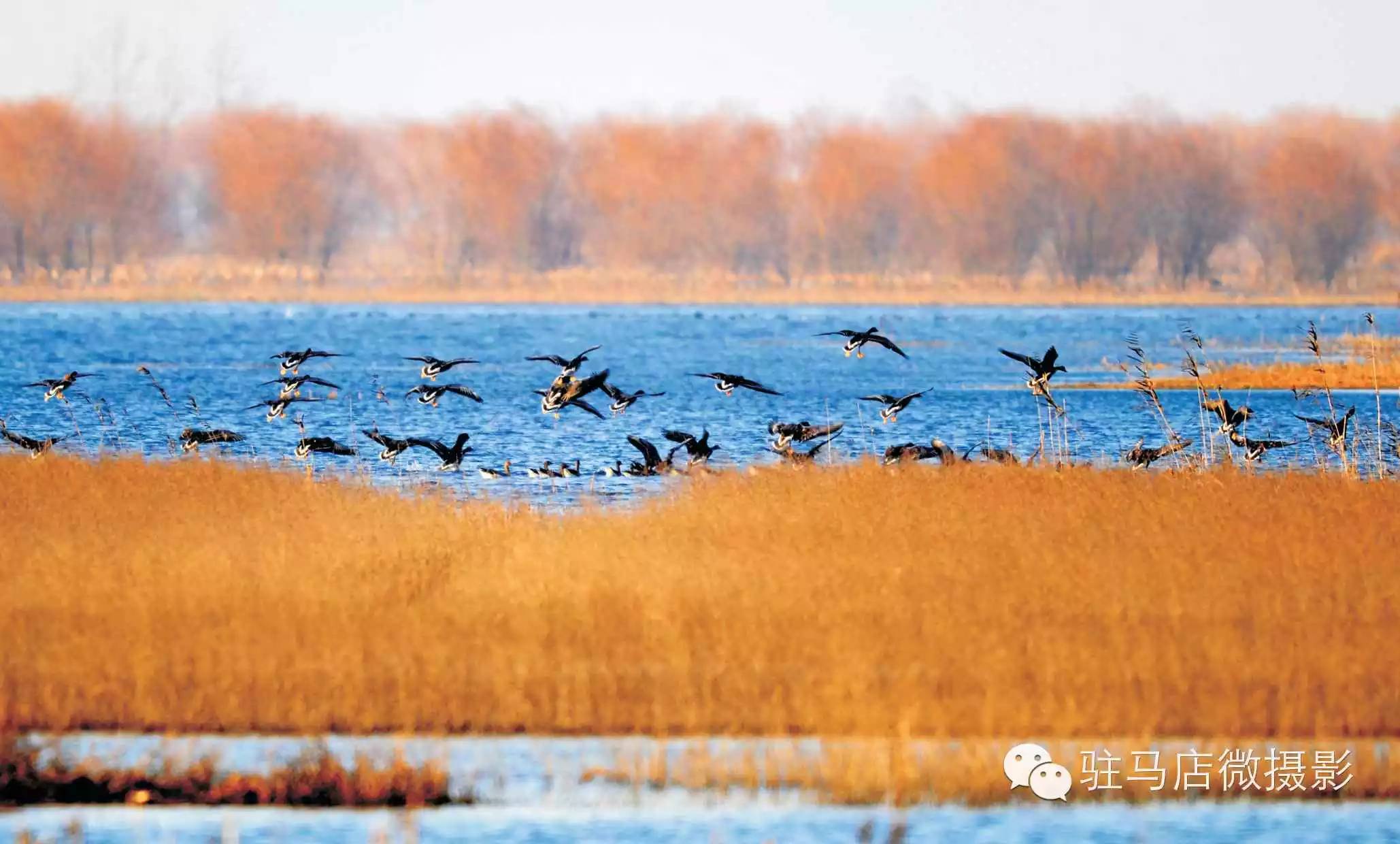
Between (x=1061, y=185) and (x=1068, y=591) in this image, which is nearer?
(x=1068, y=591)

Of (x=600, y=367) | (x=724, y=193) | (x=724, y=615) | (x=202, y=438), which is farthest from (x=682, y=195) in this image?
(x=724, y=615)

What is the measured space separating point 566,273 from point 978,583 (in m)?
131

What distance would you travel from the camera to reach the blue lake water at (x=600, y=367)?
114 feet

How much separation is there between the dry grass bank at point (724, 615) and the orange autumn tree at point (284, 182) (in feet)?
370

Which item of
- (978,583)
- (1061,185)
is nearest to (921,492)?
(978,583)

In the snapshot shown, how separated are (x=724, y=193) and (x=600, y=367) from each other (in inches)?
2821

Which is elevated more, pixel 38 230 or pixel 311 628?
pixel 38 230

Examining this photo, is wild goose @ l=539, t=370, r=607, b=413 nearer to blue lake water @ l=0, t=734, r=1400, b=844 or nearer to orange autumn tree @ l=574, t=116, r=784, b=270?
blue lake water @ l=0, t=734, r=1400, b=844

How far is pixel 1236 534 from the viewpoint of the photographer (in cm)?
1688

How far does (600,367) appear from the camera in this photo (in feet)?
222

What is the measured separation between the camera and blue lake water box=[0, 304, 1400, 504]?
34.9 meters

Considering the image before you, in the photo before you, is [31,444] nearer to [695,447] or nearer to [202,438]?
[202,438]

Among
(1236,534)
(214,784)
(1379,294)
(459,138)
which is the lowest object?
(214,784)

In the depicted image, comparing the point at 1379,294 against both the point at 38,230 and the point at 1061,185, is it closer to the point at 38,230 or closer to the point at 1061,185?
the point at 1061,185
